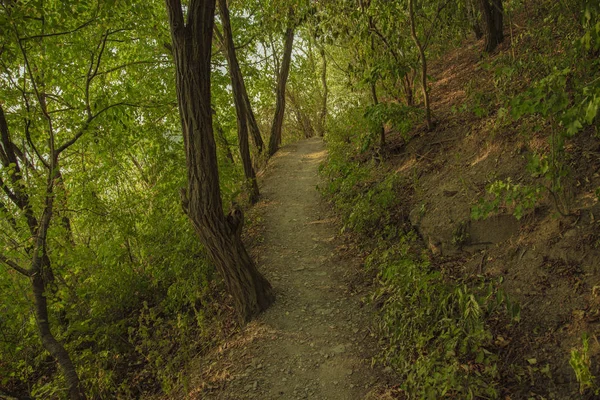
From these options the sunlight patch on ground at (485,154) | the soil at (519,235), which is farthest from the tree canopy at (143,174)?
the sunlight patch on ground at (485,154)

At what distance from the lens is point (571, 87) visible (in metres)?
4.70

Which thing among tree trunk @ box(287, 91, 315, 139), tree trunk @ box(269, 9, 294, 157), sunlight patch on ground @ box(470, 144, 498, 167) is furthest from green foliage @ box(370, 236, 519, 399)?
tree trunk @ box(287, 91, 315, 139)

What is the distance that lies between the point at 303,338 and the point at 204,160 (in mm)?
2638

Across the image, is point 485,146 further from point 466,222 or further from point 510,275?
point 510,275

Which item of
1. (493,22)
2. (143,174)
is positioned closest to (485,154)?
(493,22)

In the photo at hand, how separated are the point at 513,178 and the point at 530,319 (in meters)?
1.94

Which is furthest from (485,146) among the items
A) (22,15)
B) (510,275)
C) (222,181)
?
(22,15)

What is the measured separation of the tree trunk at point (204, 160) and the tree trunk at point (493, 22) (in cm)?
615

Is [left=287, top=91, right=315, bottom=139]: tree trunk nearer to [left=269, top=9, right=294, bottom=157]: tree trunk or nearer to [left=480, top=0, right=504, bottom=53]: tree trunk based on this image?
[left=269, top=9, right=294, bottom=157]: tree trunk

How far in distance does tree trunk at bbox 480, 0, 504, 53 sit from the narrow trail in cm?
526

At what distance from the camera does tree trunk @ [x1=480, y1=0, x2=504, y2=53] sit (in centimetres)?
794

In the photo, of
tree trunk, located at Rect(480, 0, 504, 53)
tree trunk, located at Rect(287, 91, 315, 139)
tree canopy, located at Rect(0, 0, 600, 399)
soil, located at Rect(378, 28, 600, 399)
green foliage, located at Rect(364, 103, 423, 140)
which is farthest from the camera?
tree trunk, located at Rect(287, 91, 315, 139)

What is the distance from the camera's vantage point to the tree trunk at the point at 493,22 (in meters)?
7.94

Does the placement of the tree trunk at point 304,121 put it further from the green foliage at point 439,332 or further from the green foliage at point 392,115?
the green foliage at point 439,332
